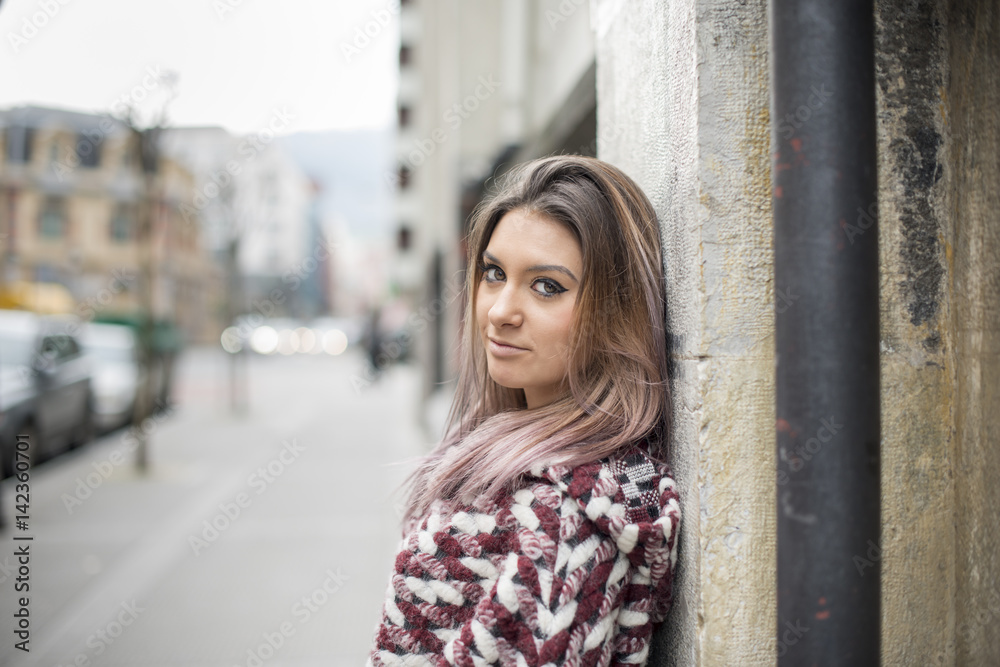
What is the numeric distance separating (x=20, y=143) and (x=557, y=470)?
2956 cm

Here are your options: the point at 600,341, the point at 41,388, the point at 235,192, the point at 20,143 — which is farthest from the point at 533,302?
the point at 20,143

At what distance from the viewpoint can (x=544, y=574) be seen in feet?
3.97

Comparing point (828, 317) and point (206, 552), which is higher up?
point (828, 317)

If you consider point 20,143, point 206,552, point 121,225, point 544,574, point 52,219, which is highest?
point 20,143

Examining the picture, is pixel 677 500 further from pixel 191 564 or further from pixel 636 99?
pixel 191 564

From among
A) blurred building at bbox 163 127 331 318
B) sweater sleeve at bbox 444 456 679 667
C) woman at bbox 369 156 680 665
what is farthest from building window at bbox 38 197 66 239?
sweater sleeve at bbox 444 456 679 667

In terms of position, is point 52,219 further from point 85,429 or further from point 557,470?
point 557,470

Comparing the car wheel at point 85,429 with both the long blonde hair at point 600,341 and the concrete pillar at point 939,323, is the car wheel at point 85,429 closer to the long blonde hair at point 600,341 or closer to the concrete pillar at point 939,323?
the long blonde hair at point 600,341

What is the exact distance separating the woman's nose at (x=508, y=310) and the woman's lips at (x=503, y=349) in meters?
0.06

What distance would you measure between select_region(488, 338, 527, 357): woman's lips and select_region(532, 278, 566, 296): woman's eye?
0.44ft

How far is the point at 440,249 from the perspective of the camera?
12172 millimetres

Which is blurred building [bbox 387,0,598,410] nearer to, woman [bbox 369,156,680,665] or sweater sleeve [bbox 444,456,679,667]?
woman [bbox 369,156,680,665]

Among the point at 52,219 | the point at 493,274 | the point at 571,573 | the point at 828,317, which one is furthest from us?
the point at 52,219

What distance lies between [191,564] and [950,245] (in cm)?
552
